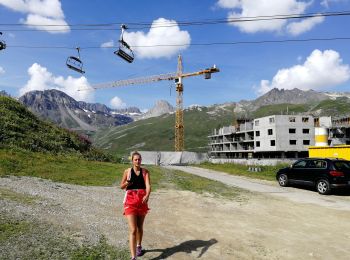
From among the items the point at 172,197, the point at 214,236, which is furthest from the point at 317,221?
the point at 172,197

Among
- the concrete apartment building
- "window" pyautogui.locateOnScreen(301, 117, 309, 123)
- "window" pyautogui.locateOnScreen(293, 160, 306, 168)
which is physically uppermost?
"window" pyautogui.locateOnScreen(301, 117, 309, 123)

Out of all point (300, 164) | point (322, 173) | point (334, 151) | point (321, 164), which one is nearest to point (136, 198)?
point (322, 173)

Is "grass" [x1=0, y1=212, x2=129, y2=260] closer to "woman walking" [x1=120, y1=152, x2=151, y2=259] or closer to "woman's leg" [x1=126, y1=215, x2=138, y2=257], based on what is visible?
"woman's leg" [x1=126, y1=215, x2=138, y2=257]

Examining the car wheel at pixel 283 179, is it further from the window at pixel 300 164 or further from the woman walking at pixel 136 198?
the woman walking at pixel 136 198

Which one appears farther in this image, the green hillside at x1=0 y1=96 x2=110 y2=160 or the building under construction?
the building under construction

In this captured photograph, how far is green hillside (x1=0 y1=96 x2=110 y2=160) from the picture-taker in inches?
1243

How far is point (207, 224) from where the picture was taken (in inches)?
439

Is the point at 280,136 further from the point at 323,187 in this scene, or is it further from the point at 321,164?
the point at 323,187

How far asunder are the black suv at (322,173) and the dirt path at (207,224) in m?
4.76

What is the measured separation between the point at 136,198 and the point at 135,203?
0.10 m

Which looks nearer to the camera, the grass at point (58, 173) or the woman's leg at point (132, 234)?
the woman's leg at point (132, 234)

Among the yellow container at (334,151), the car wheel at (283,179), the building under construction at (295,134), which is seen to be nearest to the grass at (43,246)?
the car wheel at (283,179)

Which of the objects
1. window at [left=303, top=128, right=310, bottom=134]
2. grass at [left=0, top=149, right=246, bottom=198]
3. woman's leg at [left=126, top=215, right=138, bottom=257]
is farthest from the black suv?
window at [left=303, top=128, right=310, bottom=134]

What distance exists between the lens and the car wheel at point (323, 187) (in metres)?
20.0
